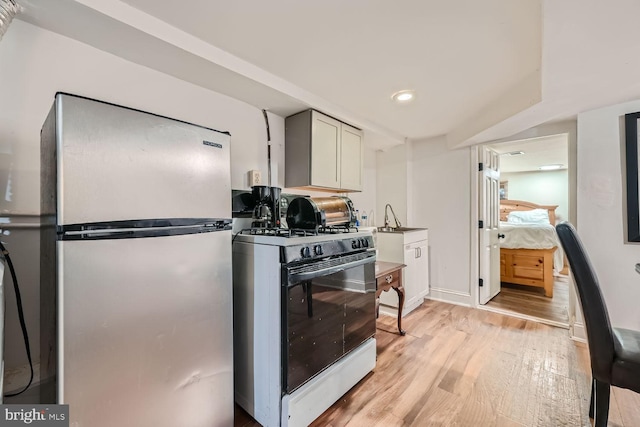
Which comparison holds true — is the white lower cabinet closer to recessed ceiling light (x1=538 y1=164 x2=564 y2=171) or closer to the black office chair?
the black office chair

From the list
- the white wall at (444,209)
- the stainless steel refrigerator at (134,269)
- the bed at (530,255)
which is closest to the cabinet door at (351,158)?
the white wall at (444,209)

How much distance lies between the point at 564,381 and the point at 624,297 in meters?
0.96

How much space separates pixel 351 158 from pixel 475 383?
214 cm

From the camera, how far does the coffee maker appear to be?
186cm

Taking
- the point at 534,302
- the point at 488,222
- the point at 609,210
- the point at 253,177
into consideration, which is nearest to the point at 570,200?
the point at 609,210

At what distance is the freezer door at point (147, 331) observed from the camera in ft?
3.03

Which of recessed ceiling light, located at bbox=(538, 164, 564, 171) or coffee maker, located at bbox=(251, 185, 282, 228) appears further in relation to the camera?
recessed ceiling light, located at bbox=(538, 164, 564, 171)

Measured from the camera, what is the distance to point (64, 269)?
2.96 ft

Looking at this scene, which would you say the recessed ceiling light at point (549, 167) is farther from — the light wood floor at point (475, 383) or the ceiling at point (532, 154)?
the light wood floor at point (475, 383)

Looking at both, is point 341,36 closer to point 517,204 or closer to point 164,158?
point 164,158

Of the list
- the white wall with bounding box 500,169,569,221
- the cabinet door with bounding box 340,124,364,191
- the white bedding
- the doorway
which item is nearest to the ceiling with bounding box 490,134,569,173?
the doorway

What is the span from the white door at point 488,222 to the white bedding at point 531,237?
0.45 m

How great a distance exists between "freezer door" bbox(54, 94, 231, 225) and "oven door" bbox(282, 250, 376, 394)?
1.93 ft

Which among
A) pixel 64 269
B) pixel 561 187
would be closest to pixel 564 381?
pixel 64 269
